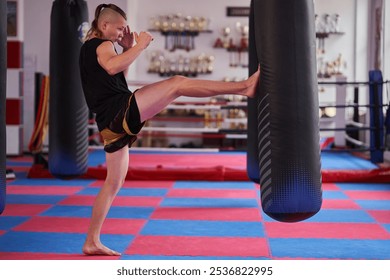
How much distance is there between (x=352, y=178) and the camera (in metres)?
6.10

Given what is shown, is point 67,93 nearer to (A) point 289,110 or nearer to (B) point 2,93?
(B) point 2,93

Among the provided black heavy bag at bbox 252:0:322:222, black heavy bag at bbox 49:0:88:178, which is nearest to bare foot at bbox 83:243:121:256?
black heavy bag at bbox 252:0:322:222

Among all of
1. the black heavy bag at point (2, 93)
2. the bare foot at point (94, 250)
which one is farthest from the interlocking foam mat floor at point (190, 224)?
the black heavy bag at point (2, 93)

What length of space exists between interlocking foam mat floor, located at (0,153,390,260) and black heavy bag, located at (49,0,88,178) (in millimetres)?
419

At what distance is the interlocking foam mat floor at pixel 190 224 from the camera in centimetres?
318

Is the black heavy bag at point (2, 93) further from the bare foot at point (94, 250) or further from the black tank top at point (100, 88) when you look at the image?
the bare foot at point (94, 250)

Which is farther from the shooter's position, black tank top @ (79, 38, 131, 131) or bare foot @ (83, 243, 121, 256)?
bare foot @ (83, 243, 121, 256)

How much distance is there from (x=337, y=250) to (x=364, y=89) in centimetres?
749

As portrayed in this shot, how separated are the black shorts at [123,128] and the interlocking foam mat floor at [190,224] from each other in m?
0.59

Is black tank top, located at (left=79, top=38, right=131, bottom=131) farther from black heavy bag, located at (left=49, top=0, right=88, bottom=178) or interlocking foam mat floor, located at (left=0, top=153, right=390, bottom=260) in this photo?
black heavy bag, located at (left=49, top=0, right=88, bottom=178)

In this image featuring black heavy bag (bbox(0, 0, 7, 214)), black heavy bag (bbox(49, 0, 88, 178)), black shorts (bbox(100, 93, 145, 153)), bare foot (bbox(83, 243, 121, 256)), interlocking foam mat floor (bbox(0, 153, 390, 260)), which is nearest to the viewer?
black heavy bag (bbox(0, 0, 7, 214))

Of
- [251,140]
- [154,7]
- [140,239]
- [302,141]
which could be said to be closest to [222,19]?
[154,7]

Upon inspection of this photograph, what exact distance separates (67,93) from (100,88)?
4.61ft

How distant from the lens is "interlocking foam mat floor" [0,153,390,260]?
3184mm
